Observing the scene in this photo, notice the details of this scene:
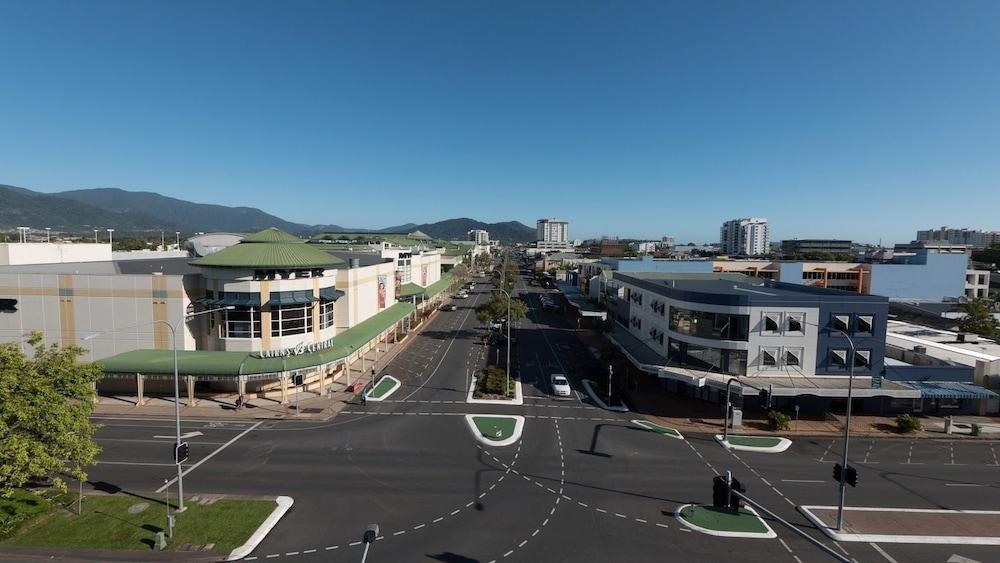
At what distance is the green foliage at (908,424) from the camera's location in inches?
1421

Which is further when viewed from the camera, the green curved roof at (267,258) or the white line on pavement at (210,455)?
the green curved roof at (267,258)

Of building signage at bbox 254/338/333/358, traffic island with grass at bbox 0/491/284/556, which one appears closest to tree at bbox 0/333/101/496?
traffic island with grass at bbox 0/491/284/556

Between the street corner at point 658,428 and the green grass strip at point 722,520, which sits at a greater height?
the green grass strip at point 722,520

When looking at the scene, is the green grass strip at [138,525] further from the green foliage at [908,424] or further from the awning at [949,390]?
the awning at [949,390]

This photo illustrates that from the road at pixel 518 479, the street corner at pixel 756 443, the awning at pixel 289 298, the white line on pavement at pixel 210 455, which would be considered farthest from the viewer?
the awning at pixel 289 298

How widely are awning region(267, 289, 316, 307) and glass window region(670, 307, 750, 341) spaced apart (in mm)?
34893

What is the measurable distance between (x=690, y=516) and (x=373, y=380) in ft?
105

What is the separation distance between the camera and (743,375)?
40094 mm

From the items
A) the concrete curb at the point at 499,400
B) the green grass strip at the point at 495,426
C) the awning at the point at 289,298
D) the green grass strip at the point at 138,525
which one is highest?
the awning at the point at 289,298

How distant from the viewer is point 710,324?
1628 inches

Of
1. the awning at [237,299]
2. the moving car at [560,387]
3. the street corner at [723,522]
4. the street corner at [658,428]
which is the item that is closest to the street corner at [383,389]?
the awning at [237,299]

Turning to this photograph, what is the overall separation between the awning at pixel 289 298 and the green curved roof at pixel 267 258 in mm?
2470

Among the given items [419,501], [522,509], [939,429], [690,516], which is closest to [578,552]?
[522,509]

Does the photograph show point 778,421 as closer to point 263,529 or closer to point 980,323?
point 263,529
